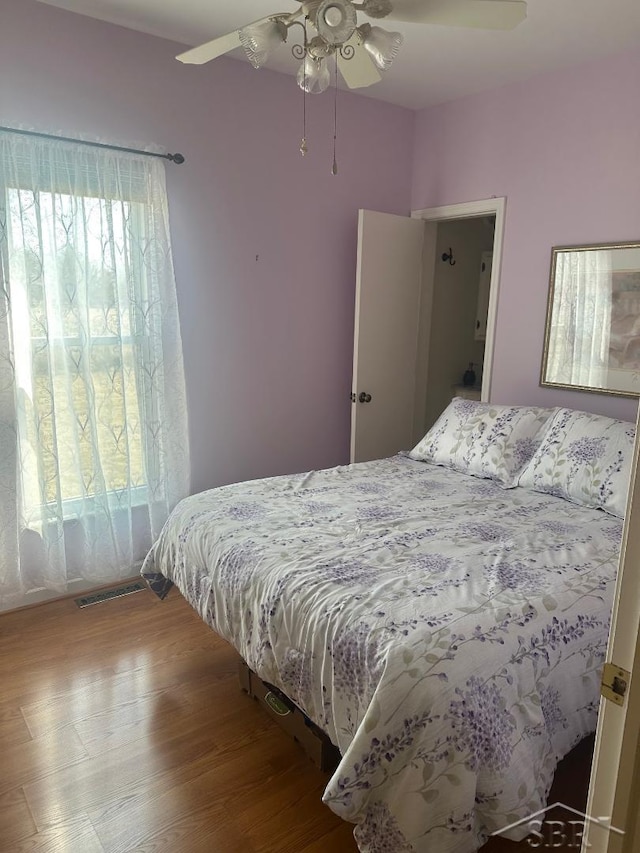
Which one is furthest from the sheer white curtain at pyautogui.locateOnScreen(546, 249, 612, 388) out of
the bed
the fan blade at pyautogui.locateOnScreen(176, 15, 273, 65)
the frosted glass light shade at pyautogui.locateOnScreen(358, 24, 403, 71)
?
the fan blade at pyautogui.locateOnScreen(176, 15, 273, 65)

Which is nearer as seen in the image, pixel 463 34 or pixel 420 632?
pixel 420 632

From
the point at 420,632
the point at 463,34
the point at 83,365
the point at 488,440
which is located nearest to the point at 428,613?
the point at 420,632

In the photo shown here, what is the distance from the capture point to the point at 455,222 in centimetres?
427

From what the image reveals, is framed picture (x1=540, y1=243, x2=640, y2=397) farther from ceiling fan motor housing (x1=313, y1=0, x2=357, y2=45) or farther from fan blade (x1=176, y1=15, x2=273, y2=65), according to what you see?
→ fan blade (x1=176, y1=15, x2=273, y2=65)

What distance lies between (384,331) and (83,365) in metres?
1.83

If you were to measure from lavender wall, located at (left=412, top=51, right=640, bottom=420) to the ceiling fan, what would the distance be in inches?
56.0

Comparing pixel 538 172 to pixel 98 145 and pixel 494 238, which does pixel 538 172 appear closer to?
pixel 494 238

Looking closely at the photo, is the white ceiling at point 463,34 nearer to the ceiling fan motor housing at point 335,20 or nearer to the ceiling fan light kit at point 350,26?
the ceiling fan light kit at point 350,26

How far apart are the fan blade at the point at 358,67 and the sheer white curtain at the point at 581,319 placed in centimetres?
153

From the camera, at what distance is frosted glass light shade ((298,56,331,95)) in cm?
184

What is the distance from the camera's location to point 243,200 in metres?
3.16

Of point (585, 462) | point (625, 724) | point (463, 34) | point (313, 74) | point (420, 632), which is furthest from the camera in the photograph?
point (463, 34)

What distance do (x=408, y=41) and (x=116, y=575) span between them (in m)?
2.98

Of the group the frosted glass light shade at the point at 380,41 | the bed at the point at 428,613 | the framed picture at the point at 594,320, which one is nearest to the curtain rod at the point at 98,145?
the frosted glass light shade at the point at 380,41
